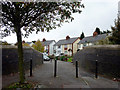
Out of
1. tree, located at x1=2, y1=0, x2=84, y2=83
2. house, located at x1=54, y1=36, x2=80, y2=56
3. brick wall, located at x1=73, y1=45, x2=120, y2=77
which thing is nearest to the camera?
tree, located at x1=2, y1=0, x2=84, y2=83

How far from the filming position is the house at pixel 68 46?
52.4m

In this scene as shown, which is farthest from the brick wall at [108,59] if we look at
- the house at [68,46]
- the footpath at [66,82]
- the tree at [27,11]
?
the house at [68,46]

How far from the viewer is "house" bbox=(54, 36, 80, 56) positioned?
52412 millimetres

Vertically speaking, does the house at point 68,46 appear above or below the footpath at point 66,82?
above

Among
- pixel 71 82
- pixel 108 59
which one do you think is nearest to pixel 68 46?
pixel 108 59

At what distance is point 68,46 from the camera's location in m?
54.5

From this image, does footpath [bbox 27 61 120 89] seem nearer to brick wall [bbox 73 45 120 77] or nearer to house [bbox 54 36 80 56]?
brick wall [bbox 73 45 120 77]

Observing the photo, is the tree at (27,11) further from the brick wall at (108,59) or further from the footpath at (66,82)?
the brick wall at (108,59)

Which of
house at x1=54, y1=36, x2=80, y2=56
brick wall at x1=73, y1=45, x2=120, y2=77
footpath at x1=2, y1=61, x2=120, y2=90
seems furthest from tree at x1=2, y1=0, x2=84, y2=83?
house at x1=54, y1=36, x2=80, y2=56

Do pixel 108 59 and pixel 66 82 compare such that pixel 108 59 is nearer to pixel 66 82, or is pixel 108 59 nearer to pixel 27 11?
pixel 66 82

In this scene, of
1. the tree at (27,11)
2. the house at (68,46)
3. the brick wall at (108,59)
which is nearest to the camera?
the tree at (27,11)

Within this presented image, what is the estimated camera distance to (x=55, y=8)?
5625mm

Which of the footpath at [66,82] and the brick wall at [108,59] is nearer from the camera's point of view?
the footpath at [66,82]

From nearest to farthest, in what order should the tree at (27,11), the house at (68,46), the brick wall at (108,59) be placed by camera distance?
the tree at (27,11), the brick wall at (108,59), the house at (68,46)
